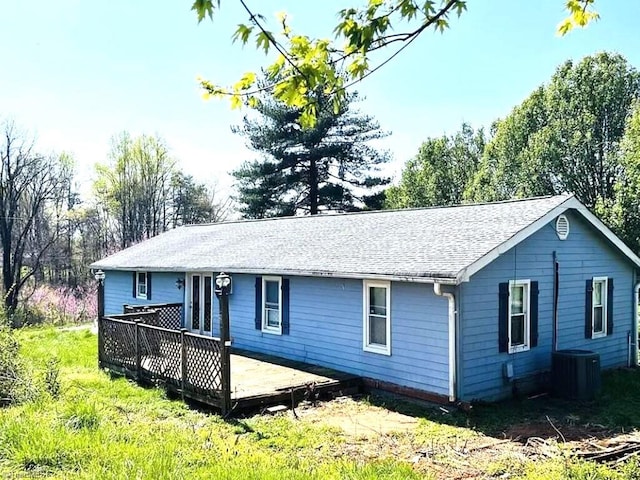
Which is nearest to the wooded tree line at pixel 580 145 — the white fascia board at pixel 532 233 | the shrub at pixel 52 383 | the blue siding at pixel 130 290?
the white fascia board at pixel 532 233

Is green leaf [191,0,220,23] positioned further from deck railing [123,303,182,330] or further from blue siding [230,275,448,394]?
deck railing [123,303,182,330]

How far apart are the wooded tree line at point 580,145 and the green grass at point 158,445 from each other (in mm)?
21813

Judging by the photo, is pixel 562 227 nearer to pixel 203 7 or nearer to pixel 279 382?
pixel 279 382

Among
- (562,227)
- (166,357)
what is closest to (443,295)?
(562,227)

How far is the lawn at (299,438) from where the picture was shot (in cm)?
577

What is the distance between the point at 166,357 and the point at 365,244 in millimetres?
4671

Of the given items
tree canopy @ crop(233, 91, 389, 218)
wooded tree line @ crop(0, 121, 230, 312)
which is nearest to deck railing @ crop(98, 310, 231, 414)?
wooded tree line @ crop(0, 121, 230, 312)

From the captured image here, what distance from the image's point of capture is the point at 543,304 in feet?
35.6

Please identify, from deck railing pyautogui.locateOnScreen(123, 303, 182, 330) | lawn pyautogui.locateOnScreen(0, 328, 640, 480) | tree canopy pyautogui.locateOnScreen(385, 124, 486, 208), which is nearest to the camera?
lawn pyautogui.locateOnScreen(0, 328, 640, 480)

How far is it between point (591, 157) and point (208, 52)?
24845 mm

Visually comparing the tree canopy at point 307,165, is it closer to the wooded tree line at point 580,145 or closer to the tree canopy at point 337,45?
the wooded tree line at point 580,145

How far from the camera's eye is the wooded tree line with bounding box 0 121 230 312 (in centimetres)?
2897

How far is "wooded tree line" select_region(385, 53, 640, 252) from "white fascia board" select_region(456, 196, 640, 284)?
546 inches

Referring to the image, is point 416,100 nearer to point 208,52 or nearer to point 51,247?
point 208,52
